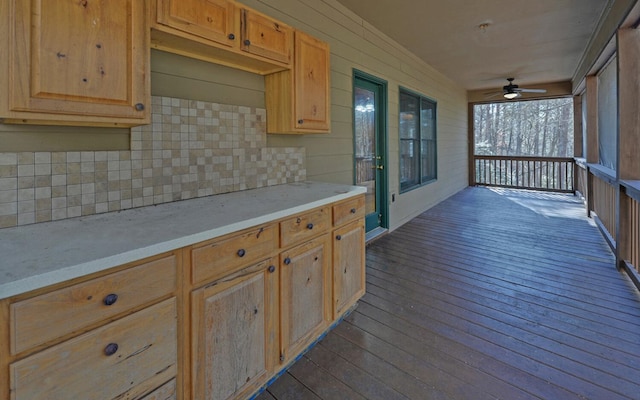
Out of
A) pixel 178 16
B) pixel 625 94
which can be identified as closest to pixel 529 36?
pixel 625 94

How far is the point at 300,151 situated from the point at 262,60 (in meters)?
0.92

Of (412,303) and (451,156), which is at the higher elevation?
(451,156)

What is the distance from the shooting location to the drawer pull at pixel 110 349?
1.01m

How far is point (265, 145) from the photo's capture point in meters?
2.46

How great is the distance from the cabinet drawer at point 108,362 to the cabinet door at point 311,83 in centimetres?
162

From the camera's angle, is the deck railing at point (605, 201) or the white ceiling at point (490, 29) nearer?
the white ceiling at point (490, 29)

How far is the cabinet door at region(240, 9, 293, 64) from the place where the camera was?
191 centimetres

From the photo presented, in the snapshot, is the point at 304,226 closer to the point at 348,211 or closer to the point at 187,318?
the point at 348,211

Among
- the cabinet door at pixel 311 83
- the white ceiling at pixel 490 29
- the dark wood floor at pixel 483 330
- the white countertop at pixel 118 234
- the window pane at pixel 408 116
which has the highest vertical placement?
the white ceiling at pixel 490 29

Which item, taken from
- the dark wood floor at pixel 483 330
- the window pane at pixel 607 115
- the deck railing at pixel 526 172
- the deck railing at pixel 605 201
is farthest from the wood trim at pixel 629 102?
the deck railing at pixel 526 172

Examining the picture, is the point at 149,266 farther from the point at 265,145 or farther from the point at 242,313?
the point at 265,145

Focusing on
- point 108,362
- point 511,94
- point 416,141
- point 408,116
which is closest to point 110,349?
point 108,362

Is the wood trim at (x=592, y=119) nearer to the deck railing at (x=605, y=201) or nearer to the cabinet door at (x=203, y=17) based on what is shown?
the deck railing at (x=605, y=201)

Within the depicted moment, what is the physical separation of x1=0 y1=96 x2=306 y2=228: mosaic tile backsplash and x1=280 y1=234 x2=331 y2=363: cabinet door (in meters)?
0.75
